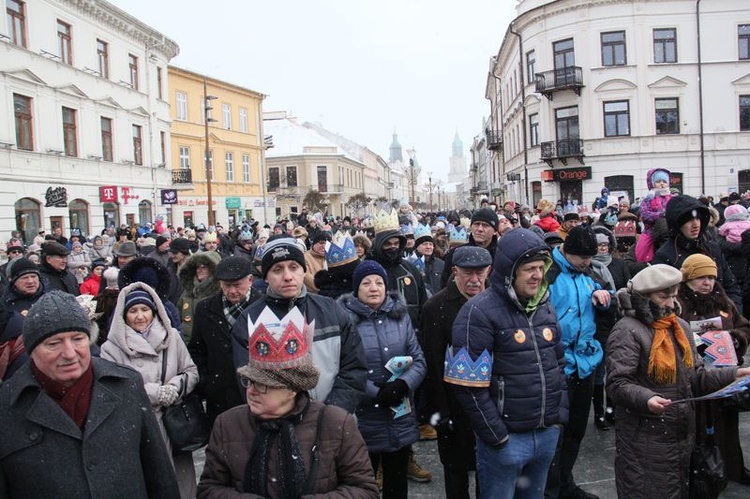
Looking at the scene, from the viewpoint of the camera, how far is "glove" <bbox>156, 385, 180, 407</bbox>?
12.1 feet

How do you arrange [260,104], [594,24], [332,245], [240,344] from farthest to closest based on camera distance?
[260,104] < [594,24] < [332,245] < [240,344]

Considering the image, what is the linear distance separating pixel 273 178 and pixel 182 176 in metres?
32.7

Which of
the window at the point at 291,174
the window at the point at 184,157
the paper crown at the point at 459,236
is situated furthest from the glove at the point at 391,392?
the window at the point at 291,174

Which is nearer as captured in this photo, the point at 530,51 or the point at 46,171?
the point at 46,171

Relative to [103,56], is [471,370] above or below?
below

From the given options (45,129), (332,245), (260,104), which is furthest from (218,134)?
(332,245)

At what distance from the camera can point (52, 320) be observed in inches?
102

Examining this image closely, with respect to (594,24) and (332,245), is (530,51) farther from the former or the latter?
(332,245)

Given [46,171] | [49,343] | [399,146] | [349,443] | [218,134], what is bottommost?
[349,443]

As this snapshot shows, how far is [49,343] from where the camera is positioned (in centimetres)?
257

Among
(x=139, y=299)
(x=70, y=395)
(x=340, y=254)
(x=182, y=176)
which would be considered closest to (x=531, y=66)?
(x=182, y=176)

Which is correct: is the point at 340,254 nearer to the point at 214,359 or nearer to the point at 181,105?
the point at 214,359

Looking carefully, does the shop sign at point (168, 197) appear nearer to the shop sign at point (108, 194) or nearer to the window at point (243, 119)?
the shop sign at point (108, 194)

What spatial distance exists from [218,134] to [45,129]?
2095 centimetres
